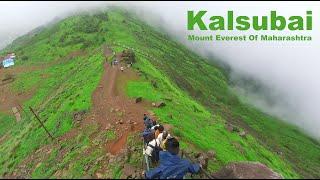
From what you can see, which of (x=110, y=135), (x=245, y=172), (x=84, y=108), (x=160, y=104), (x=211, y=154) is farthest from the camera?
(x=84, y=108)

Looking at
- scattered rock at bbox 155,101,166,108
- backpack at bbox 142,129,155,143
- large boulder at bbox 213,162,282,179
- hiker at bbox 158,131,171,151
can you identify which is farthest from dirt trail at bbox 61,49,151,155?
large boulder at bbox 213,162,282,179

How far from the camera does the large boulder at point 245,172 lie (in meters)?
29.2

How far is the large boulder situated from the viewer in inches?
1150

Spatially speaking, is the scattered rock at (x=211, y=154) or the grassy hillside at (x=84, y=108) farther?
the grassy hillside at (x=84, y=108)

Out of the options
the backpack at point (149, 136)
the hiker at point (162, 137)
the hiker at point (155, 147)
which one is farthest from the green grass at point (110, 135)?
the hiker at point (162, 137)

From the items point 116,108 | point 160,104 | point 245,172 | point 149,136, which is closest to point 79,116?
point 116,108

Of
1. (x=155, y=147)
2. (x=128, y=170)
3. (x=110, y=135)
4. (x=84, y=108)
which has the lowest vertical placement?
(x=84, y=108)

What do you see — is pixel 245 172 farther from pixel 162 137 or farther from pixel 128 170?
pixel 128 170

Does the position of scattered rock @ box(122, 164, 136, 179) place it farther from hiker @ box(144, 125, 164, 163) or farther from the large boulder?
the large boulder

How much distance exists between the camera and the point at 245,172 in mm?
29750

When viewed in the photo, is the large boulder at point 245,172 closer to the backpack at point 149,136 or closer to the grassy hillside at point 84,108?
the backpack at point 149,136

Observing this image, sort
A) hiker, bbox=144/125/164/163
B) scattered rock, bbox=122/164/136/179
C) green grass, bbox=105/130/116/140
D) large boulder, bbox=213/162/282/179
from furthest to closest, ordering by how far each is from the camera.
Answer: green grass, bbox=105/130/116/140 < scattered rock, bbox=122/164/136/179 < hiker, bbox=144/125/164/163 < large boulder, bbox=213/162/282/179

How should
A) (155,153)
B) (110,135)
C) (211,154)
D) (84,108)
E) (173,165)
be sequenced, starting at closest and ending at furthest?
(173,165) → (155,153) → (211,154) → (110,135) → (84,108)

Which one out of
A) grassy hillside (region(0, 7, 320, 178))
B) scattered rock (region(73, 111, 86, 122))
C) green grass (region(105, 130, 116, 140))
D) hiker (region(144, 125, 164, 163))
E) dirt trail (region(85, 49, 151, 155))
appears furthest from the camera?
scattered rock (region(73, 111, 86, 122))
